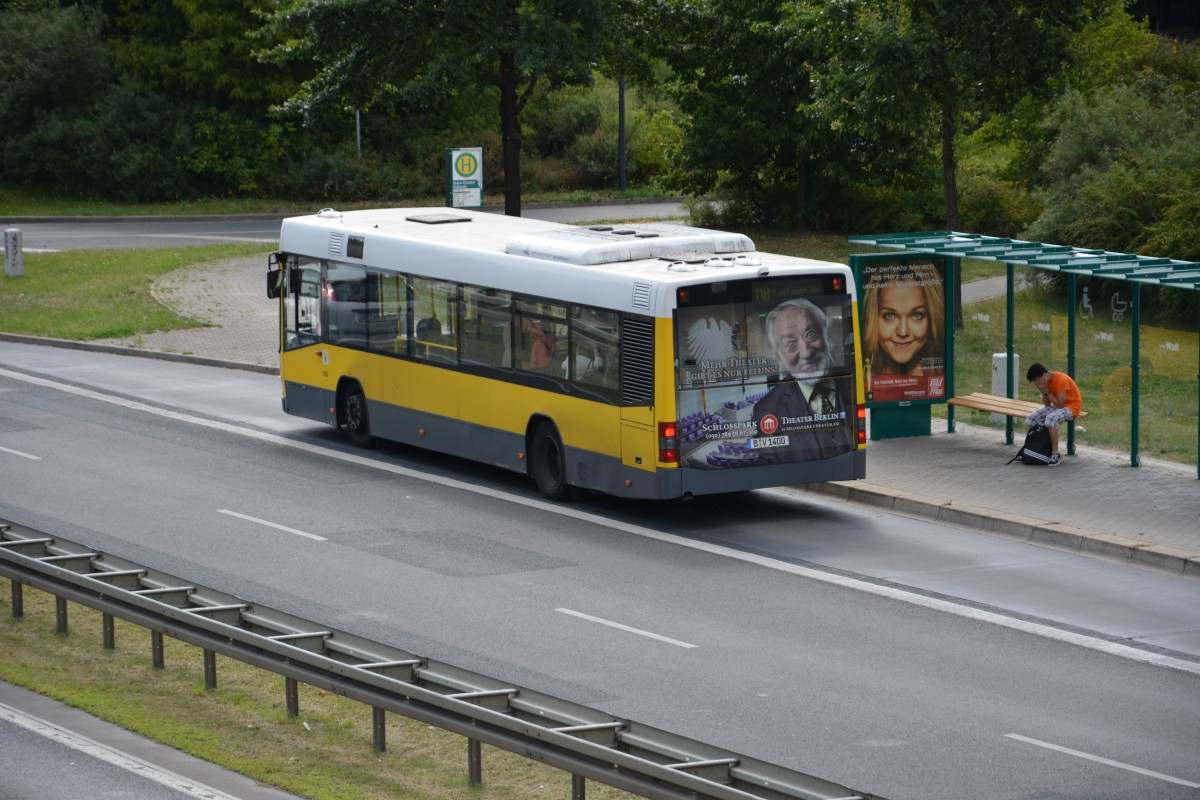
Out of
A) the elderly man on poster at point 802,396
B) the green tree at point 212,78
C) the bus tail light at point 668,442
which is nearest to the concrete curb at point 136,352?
the bus tail light at point 668,442

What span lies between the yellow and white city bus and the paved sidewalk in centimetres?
104

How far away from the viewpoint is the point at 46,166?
187ft

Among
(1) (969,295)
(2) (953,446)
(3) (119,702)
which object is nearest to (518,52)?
(1) (969,295)

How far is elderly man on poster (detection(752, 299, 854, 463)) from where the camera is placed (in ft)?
53.4

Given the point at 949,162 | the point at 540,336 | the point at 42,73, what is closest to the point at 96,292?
the point at 949,162

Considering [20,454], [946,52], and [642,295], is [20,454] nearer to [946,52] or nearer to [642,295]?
[642,295]

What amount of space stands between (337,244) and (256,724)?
11.2 meters

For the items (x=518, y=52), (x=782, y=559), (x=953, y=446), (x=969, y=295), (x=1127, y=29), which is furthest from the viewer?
(x=1127, y=29)

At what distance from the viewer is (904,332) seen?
65.6ft

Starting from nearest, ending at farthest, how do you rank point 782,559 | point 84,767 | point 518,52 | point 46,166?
point 84,767 < point 782,559 < point 518,52 < point 46,166

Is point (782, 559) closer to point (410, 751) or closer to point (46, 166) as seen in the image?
point (410, 751)

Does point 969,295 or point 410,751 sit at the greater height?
point 969,295

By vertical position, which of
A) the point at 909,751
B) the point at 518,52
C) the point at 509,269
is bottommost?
the point at 909,751

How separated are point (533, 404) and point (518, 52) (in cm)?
1698
